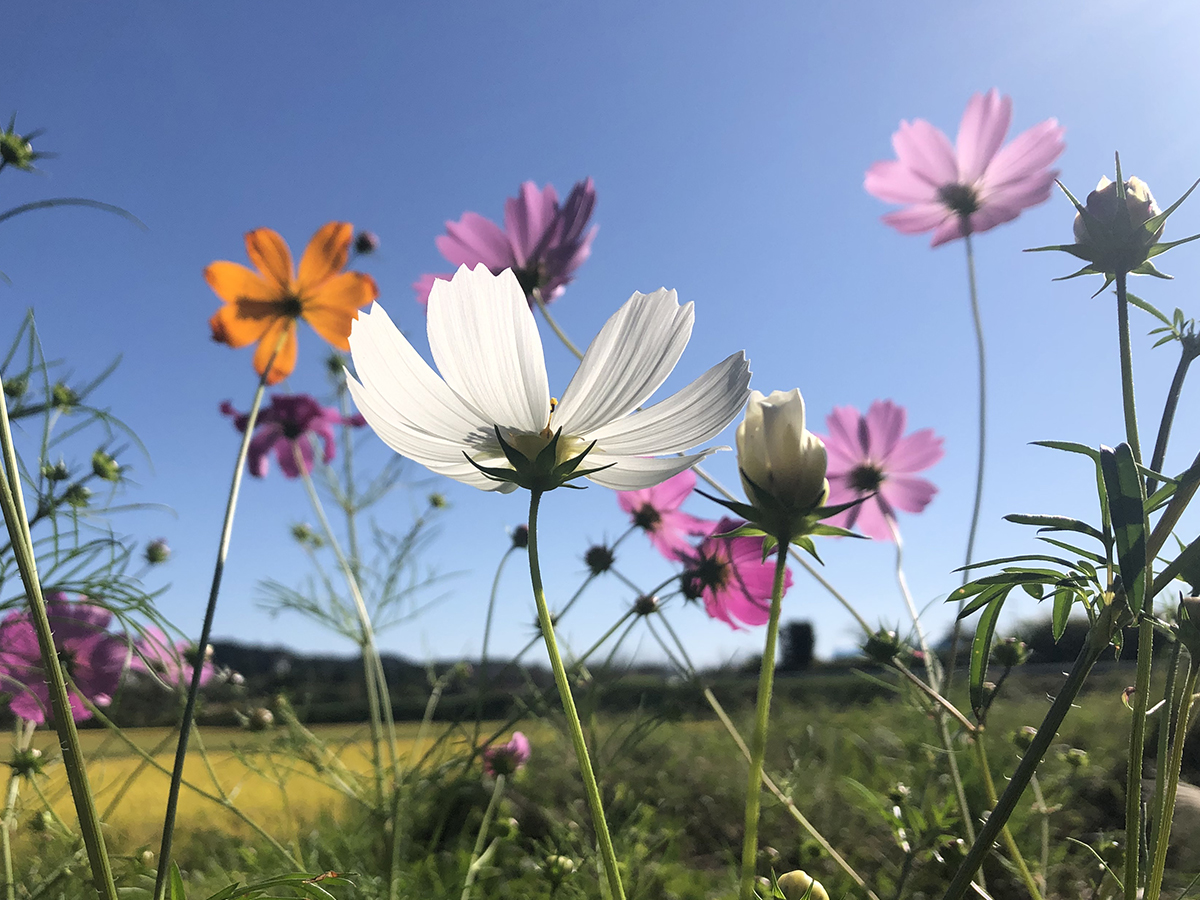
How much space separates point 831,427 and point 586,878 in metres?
0.63

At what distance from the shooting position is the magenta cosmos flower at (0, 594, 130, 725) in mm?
678

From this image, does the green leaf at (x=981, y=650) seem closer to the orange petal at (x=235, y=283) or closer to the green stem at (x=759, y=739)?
the green stem at (x=759, y=739)

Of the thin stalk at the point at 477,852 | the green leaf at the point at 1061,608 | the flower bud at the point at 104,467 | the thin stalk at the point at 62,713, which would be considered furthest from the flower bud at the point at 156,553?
the green leaf at the point at 1061,608

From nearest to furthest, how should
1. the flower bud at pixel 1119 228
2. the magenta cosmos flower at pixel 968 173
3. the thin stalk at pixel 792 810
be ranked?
the flower bud at pixel 1119 228, the thin stalk at pixel 792 810, the magenta cosmos flower at pixel 968 173

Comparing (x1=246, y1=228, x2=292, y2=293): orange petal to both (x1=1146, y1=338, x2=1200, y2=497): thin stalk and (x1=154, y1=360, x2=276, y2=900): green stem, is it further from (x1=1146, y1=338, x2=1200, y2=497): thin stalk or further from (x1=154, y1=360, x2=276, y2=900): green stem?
(x1=1146, y1=338, x2=1200, y2=497): thin stalk

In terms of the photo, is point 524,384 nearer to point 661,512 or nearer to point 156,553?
point 661,512

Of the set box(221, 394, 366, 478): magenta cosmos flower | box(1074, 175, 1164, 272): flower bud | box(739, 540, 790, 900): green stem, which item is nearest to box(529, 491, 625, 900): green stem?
box(739, 540, 790, 900): green stem

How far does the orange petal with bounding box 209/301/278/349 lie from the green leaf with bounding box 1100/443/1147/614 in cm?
75

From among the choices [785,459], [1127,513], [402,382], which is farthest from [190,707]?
[1127,513]

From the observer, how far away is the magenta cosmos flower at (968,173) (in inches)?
27.7

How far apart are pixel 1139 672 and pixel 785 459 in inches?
6.3

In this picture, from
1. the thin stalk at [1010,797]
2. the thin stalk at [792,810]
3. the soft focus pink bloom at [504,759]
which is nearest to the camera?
the thin stalk at [1010,797]

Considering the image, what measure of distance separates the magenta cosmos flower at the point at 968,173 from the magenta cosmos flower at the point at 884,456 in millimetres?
257

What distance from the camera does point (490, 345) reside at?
30cm
